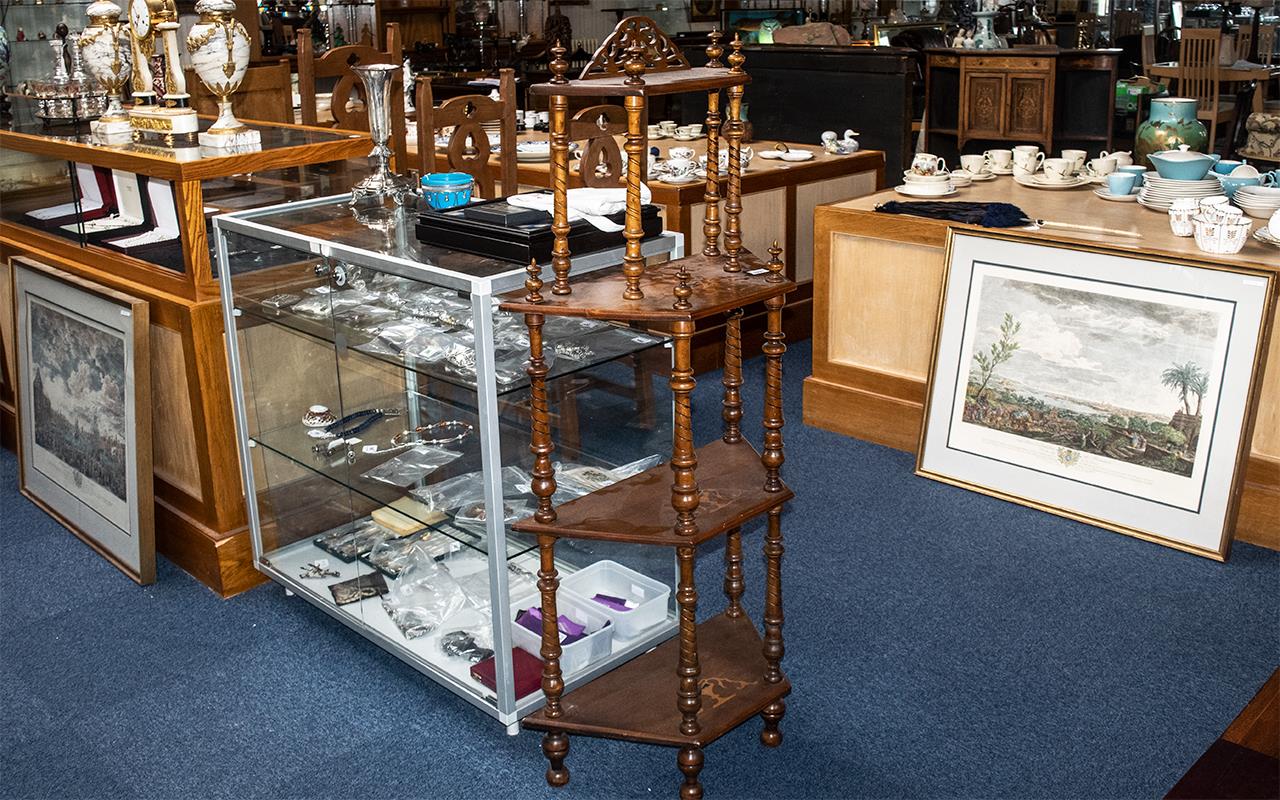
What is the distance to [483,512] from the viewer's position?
269cm

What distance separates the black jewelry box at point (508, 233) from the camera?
2.49m

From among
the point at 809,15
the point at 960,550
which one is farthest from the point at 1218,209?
the point at 809,15

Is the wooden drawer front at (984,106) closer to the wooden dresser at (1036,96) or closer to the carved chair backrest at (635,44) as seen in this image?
the wooden dresser at (1036,96)

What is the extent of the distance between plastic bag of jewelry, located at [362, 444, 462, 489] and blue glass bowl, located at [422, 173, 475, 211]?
58cm

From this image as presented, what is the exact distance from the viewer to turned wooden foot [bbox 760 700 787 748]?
2627 mm

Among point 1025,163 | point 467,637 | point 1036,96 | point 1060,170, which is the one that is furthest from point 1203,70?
point 467,637

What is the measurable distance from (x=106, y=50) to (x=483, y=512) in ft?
7.21

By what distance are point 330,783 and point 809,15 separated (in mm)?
12907

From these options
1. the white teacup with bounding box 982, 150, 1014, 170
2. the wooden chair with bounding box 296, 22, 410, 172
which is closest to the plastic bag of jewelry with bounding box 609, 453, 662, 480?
the wooden chair with bounding box 296, 22, 410, 172

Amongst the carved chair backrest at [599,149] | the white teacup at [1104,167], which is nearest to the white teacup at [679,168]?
the carved chair backrest at [599,149]

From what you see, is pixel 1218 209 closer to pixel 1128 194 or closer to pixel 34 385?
pixel 1128 194

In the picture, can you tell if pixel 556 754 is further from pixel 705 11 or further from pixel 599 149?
pixel 705 11

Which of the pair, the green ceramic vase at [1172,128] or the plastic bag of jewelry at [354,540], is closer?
the plastic bag of jewelry at [354,540]

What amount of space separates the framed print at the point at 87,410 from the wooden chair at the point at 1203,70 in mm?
8037
